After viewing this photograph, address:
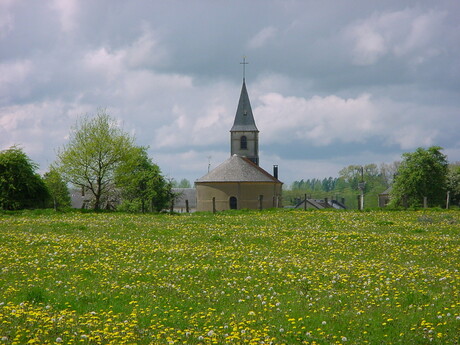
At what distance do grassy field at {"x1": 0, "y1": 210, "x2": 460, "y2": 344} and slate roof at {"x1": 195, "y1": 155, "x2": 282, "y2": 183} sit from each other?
51.7 meters

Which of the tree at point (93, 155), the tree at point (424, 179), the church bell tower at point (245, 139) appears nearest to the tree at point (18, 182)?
the tree at point (93, 155)

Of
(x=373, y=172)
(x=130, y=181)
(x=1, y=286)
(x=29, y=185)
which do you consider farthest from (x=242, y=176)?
(x=373, y=172)

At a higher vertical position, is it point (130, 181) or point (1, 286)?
point (130, 181)

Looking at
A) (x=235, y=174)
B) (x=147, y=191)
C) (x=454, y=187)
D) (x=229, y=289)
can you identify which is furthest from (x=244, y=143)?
(x=229, y=289)

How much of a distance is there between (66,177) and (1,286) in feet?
143

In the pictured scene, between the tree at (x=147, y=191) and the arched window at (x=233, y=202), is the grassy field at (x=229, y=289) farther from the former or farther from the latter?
the arched window at (x=233, y=202)

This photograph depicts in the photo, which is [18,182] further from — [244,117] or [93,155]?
[244,117]

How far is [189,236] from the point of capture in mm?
22312

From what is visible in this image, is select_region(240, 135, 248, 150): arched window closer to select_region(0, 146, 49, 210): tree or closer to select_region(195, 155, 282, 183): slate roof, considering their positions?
select_region(195, 155, 282, 183): slate roof

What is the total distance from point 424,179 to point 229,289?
63.5 m

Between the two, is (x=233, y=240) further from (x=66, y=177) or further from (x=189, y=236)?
(x=66, y=177)

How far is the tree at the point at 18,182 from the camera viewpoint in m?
41.8

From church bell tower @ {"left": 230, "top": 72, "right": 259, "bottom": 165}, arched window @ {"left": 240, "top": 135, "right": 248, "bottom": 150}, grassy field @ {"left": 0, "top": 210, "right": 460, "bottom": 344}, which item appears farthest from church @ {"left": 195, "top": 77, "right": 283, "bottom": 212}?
grassy field @ {"left": 0, "top": 210, "right": 460, "bottom": 344}

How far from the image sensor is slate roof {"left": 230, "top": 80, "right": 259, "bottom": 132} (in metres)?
95.6
